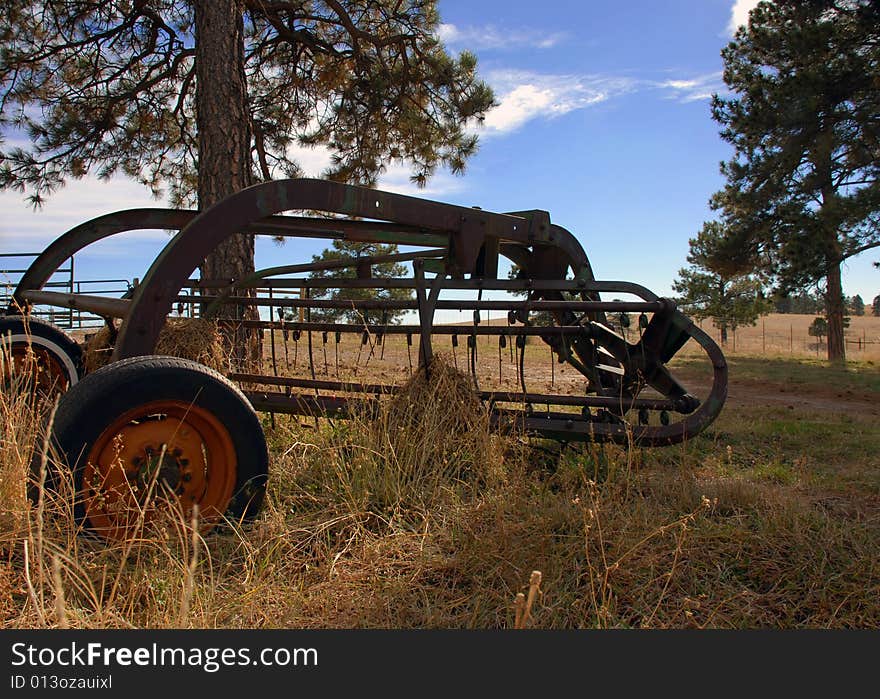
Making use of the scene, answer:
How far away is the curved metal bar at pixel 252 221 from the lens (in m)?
2.71

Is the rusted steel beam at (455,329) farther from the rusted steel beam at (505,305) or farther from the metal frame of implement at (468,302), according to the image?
the rusted steel beam at (505,305)

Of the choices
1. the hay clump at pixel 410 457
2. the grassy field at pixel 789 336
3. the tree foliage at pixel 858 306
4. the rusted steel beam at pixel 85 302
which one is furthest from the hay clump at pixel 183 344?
the tree foliage at pixel 858 306

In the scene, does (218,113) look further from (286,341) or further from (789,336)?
(789,336)

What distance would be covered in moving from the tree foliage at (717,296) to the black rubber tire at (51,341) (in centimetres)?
2708

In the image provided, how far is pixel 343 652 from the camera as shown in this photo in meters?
1.76

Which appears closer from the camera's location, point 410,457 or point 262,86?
point 410,457

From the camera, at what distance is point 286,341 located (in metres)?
4.34

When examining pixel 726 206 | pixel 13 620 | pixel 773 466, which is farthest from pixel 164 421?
pixel 726 206

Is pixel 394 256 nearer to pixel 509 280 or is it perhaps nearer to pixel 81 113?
pixel 509 280

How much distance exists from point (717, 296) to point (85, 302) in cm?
3142

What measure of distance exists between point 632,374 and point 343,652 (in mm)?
3293

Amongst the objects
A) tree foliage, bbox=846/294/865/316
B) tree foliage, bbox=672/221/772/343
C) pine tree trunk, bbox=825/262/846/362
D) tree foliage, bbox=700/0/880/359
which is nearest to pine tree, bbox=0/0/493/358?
tree foliage, bbox=700/0/880/359

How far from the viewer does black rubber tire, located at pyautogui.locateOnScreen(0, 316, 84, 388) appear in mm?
3998

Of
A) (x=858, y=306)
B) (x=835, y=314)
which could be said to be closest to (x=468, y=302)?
(x=835, y=314)
